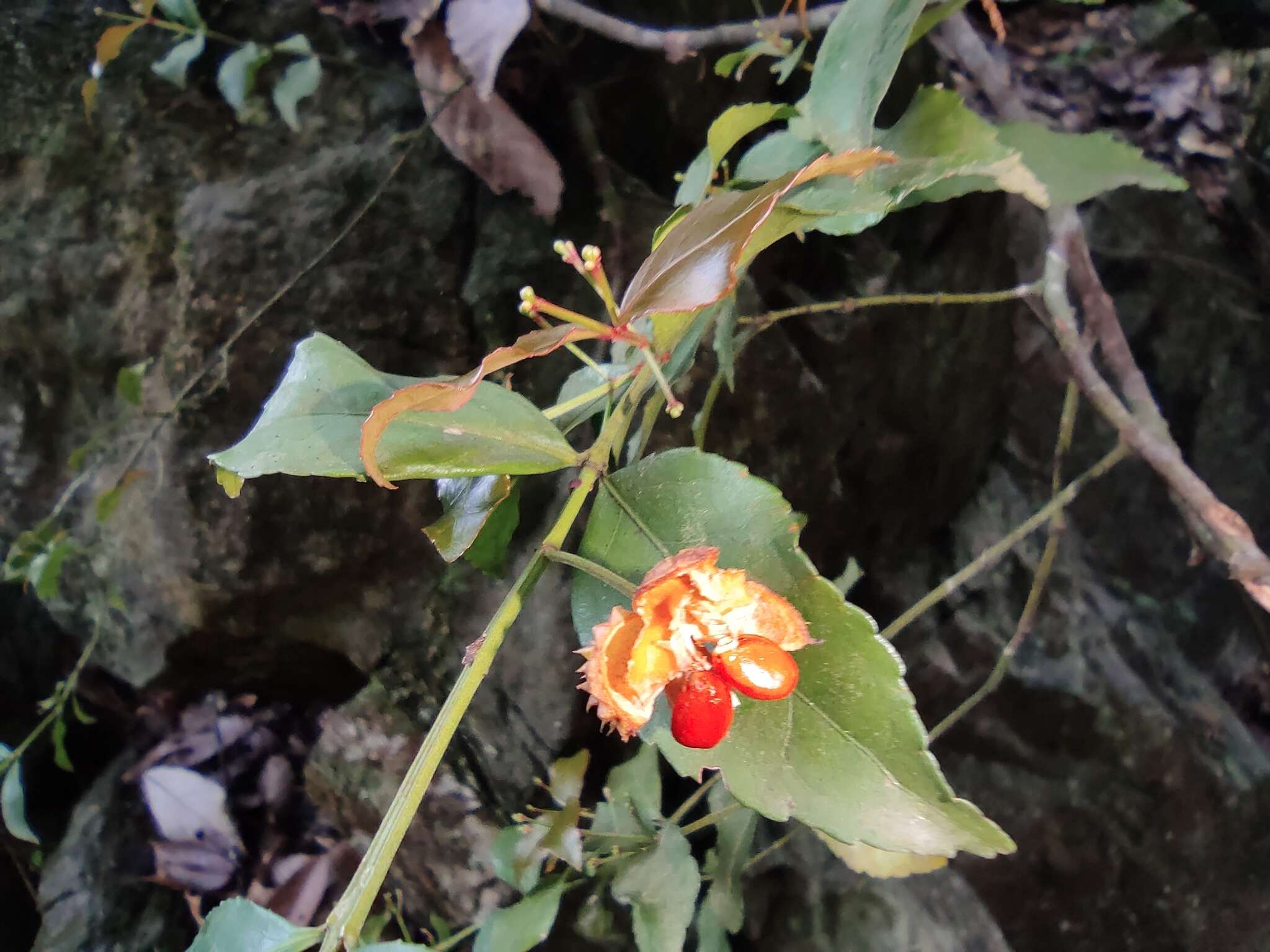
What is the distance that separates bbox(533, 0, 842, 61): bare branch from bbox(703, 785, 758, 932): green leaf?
2.70ft

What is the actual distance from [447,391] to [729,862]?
2.12ft

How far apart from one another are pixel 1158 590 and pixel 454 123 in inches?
54.1

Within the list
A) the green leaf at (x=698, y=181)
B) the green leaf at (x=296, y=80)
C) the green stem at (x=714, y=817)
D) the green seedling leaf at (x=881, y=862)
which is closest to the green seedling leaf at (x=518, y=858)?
the green stem at (x=714, y=817)

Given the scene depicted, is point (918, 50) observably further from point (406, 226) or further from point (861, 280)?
point (406, 226)

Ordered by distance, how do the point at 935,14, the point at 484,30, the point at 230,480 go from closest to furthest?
1. the point at 230,480
2. the point at 935,14
3. the point at 484,30

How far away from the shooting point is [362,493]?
0.98 meters

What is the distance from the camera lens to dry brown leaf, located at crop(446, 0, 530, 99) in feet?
2.60

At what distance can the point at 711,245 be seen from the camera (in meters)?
0.34

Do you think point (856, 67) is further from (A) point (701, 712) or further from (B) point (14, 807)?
(B) point (14, 807)

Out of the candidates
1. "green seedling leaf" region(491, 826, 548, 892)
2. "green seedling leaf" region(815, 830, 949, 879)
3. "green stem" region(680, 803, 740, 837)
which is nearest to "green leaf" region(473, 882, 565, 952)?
"green seedling leaf" region(491, 826, 548, 892)

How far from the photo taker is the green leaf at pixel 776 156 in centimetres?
54

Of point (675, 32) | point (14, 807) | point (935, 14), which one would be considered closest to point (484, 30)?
point (675, 32)

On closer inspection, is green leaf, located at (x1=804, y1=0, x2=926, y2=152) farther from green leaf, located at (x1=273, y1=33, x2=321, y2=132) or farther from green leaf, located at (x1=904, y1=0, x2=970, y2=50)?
green leaf, located at (x1=273, y1=33, x2=321, y2=132)

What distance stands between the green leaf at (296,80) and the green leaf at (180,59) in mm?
90
